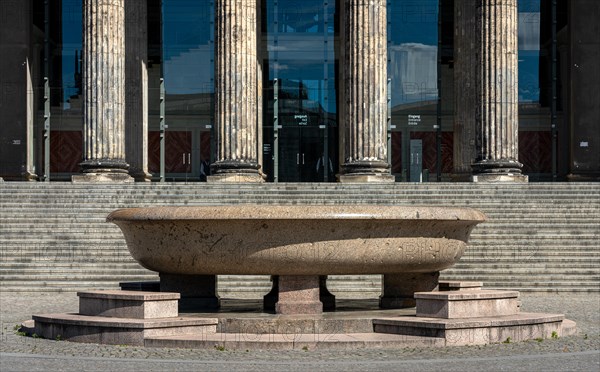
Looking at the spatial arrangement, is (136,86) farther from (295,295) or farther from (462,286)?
(295,295)

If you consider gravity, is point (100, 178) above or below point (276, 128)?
below

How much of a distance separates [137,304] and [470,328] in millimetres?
3865

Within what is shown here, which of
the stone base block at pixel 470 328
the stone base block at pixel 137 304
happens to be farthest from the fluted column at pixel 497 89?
the stone base block at pixel 137 304

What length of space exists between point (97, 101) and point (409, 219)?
22.2m

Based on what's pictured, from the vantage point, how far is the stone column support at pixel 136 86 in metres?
40.0

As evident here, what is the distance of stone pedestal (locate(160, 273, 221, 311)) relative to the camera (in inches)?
640

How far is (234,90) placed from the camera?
3528 cm

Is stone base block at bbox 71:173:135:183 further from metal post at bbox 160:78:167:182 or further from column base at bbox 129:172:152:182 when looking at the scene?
metal post at bbox 160:78:167:182

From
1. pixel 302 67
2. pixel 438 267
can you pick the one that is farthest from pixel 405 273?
pixel 302 67

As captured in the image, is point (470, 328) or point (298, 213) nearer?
point (470, 328)

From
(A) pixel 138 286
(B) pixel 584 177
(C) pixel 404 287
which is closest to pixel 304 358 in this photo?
(C) pixel 404 287

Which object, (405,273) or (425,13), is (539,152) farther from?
(405,273)

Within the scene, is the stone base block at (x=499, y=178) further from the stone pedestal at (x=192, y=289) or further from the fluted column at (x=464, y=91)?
the stone pedestal at (x=192, y=289)

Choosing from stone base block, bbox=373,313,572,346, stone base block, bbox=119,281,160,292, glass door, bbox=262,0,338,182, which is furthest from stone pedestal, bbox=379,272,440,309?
glass door, bbox=262,0,338,182
